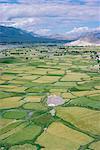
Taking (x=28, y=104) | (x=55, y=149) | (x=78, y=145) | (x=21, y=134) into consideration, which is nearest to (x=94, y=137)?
(x=78, y=145)

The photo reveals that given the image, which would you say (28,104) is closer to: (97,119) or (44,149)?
(97,119)

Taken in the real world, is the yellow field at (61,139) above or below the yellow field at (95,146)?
above

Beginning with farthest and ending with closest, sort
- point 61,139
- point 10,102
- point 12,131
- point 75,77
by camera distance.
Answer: point 75,77 → point 10,102 → point 12,131 → point 61,139

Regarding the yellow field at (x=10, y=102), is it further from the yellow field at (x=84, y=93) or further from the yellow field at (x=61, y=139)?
the yellow field at (x=61, y=139)

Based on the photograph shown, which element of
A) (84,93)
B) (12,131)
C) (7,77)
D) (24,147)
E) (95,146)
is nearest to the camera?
(95,146)

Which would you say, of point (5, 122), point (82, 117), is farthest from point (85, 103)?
point (5, 122)

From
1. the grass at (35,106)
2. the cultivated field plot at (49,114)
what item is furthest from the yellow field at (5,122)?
the grass at (35,106)

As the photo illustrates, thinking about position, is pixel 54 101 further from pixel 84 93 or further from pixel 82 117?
pixel 82 117
